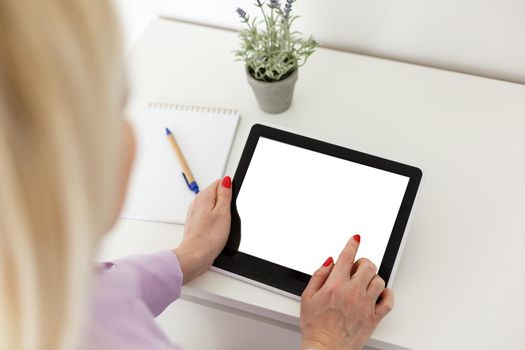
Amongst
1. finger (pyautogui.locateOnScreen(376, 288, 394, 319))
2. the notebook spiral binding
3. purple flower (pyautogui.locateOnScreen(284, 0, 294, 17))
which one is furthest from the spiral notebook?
finger (pyautogui.locateOnScreen(376, 288, 394, 319))

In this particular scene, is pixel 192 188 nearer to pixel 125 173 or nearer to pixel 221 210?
pixel 221 210

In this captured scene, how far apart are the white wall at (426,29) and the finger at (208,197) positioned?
0.32 metres

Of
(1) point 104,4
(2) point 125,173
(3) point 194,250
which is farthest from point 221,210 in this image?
(1) point 104,4

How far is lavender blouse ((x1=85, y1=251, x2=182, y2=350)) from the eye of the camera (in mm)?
467

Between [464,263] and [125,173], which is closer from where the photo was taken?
[125,173]

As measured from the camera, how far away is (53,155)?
0.28 m

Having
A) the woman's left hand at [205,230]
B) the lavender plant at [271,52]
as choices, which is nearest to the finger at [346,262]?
the woman's left hand at [205,230]

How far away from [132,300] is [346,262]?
0.25 metres

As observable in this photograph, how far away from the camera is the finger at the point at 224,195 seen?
0.67 m

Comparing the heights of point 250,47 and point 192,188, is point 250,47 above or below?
above

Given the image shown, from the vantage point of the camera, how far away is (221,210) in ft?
2.20

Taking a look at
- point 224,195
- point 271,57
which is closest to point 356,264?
point 224,195

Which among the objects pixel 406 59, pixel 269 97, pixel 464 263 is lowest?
pixel 464 263

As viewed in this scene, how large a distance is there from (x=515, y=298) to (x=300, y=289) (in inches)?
10.2
